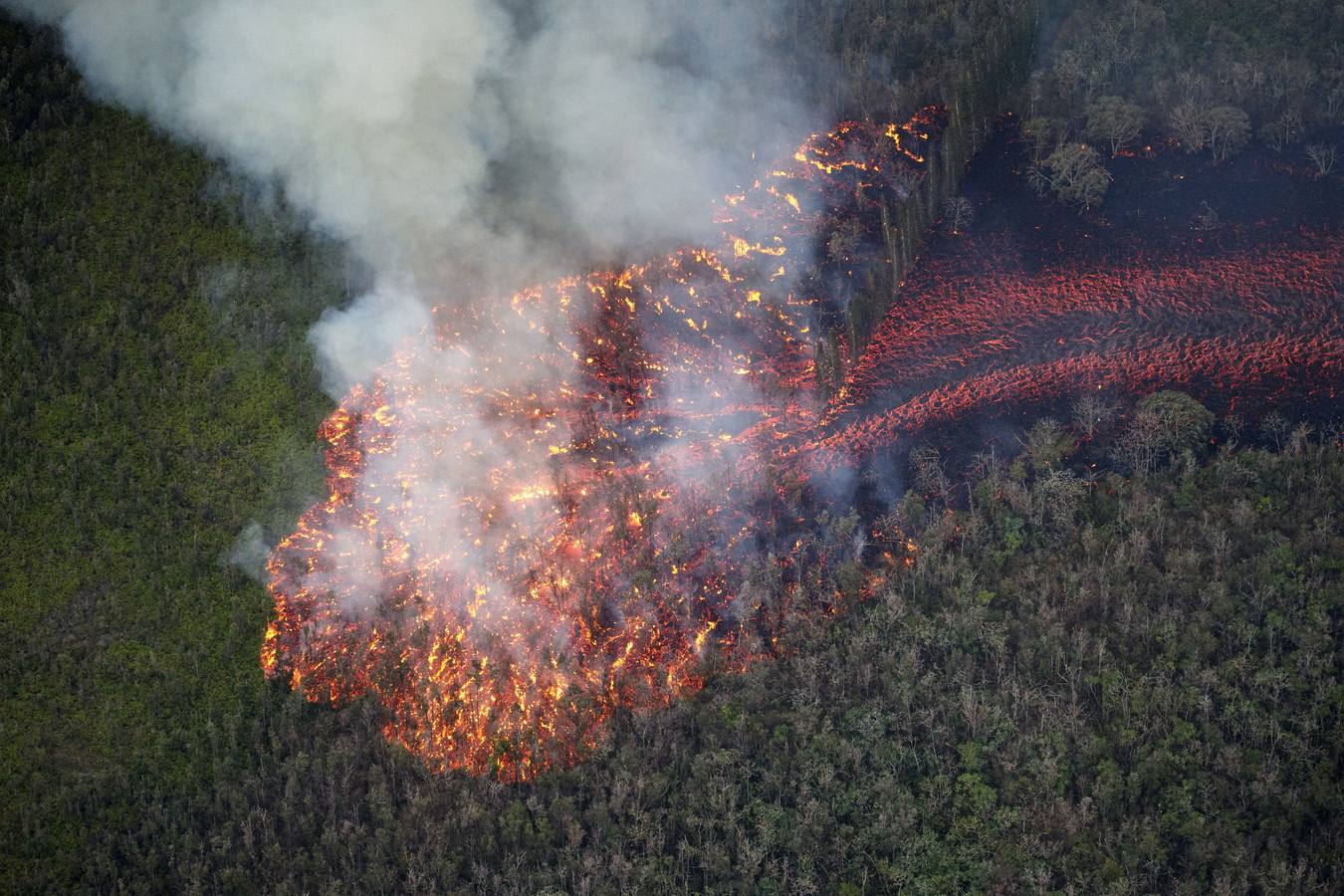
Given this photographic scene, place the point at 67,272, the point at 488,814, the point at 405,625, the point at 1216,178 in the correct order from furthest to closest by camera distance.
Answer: the point at 1216,178 < the point at 67,272 < the point at 405,625 < the point at 488,814

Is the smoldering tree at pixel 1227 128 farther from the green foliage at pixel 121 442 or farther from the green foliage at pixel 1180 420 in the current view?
the green foliage at pixel 121 442

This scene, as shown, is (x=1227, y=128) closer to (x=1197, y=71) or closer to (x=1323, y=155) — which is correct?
(x=1323, y=155)

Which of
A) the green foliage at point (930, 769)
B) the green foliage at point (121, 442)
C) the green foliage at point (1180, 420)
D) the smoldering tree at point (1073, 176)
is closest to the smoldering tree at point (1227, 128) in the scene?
the smoldering tree at point (1073, 176)

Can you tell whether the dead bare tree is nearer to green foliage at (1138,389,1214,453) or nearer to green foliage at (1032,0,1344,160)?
green foliage at (1032,0,1344,160)

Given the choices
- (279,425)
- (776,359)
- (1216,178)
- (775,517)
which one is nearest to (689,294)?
(776,359)

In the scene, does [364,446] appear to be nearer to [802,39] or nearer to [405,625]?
[405,625]

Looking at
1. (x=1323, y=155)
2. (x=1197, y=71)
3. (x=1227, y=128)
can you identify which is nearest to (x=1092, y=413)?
(x=1227, y=128)

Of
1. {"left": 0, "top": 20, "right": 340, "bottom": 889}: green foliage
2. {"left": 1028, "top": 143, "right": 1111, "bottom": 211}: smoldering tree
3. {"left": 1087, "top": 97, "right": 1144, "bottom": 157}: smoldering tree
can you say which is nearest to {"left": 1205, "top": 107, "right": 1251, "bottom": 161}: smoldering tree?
{"left": 1087, "top": 97, "right": 1144, "bottom": 157}: smoldering tree

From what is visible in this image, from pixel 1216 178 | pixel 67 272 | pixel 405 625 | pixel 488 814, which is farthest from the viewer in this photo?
pixel 1216 178
